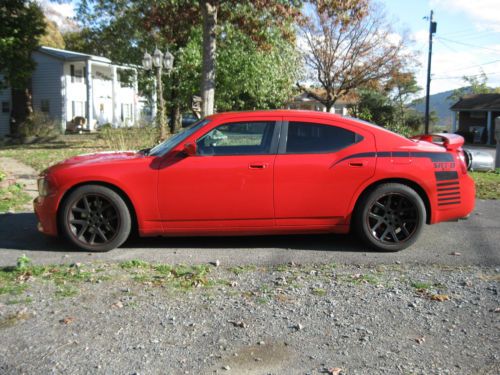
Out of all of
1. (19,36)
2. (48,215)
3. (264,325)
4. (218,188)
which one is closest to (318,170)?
(218,188)

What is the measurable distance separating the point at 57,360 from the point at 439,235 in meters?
4.79

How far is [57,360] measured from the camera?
10.7ft

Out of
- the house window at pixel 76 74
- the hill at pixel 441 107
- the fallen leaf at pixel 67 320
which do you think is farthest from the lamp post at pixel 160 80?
the hill at pixel 441 107

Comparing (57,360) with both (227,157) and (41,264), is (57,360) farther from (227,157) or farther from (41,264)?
(227,157)

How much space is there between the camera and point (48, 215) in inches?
221

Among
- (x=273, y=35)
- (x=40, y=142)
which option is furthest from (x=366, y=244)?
(x=40, y=142)

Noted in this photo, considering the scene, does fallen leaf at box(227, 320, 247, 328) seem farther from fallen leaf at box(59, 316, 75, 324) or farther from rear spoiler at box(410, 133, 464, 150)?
rear spoiler at box(410, 133, 464, 150)

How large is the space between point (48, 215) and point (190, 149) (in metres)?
1.66

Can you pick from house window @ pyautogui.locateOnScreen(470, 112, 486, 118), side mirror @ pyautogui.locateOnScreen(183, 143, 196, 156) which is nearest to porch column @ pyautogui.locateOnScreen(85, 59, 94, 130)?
house window @ pyautogui.locateOnScreen(470, 112, 486, 118)

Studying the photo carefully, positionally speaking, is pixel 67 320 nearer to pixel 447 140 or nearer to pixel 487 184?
pixel 447 140

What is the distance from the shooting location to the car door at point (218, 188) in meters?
5.56

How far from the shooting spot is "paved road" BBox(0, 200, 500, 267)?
17.9 ft

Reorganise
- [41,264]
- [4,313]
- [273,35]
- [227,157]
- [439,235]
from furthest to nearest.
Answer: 1. [273,35]
2. [439,235]
3. [227,157]
4. [41,264]
5. [4,313]

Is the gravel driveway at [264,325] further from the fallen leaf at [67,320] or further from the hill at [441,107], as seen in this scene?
the hill at [441,107]
